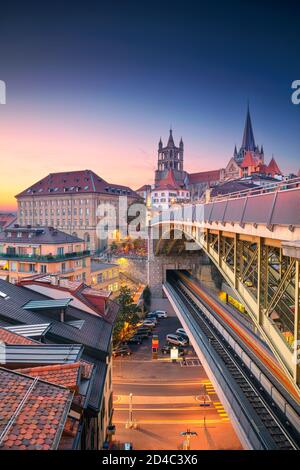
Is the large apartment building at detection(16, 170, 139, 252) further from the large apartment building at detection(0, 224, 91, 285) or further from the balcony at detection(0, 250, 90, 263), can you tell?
the balcony at detection(0, 250, 90, 263)

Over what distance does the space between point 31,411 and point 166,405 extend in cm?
1873

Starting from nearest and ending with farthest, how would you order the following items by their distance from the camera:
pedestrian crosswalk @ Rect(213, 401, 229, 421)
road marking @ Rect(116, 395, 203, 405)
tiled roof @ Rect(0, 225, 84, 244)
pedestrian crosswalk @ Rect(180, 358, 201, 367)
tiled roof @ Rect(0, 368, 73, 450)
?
tiled roof @ Rect(0, 368, 73, 450), pedestrian crosswalk @ Rect(213, 401, 229, 421), road marking @ Rect(116, 395, 203, 405), pedestrian crosswalk @ Rect(180, 358, 201, 367), tiled roof @ Rect(0, 225, 84, 244)

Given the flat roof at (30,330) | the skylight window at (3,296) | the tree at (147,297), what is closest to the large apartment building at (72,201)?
the tree at (147,297)

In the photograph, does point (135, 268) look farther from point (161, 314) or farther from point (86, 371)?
point (86, 371)

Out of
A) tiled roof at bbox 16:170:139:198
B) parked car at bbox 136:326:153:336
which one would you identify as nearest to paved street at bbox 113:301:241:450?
parked car at bbox 136:326:153:336

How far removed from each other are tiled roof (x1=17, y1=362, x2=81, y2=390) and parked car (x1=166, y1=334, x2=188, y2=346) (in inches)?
1025

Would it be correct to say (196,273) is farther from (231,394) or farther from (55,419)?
(55,419)

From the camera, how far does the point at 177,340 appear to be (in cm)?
3344

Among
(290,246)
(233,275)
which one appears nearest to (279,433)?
(233,275)

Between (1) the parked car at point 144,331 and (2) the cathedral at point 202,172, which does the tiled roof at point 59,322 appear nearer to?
(1) the parked car at point 144,331

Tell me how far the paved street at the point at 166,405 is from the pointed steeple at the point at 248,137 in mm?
128280

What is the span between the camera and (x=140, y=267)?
171ft

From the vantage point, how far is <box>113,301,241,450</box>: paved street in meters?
18.6
